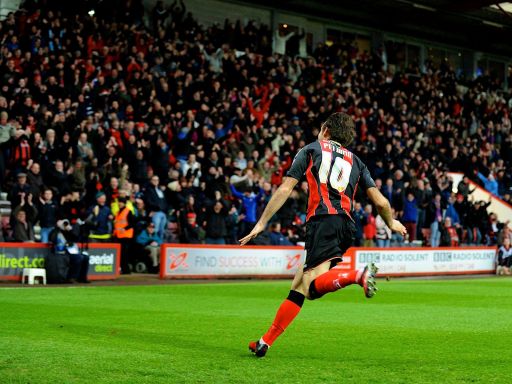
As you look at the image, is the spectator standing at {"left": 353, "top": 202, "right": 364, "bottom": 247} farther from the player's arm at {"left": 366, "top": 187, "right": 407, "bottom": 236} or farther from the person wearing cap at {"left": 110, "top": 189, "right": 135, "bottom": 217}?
the player's arm at {"left": 366, "top": 187, "right": 407, "bottom": 236}

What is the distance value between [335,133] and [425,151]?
29.2 metres

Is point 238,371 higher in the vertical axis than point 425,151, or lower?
lower

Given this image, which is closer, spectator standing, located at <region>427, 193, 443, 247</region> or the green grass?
the green grass

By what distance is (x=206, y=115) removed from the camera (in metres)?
27.4

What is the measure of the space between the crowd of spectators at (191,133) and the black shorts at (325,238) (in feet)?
46.1

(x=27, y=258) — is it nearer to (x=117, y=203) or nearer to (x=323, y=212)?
(x=117, y=203)

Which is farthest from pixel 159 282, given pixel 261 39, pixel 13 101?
pixel 261 39

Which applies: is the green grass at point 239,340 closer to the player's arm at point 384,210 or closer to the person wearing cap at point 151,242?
the player's arm at point 384,210

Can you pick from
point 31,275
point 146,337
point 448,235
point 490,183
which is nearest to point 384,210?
point 146,337

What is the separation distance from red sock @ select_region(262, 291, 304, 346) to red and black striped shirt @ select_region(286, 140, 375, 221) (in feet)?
2.37

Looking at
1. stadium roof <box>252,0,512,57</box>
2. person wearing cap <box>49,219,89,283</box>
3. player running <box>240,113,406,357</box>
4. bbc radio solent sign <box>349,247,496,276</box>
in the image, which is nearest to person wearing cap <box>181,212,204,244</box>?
person wearing cap <box>49,219,89,283</box>

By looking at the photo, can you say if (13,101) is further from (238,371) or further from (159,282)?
(238,371)

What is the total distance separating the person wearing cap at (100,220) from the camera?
21.4 metres

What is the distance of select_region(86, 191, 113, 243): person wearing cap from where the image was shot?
2136cm
